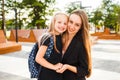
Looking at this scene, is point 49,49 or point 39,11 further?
point 39,11

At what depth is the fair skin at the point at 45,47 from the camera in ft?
7.40

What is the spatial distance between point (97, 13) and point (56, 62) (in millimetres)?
33331

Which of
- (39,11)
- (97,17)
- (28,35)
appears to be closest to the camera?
(28,35)

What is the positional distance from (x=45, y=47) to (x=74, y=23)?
1.19 feet

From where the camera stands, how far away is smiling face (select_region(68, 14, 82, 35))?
90.7 inches

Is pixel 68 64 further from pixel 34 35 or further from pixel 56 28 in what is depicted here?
pixel 34 35

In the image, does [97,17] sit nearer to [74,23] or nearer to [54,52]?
[74,23]

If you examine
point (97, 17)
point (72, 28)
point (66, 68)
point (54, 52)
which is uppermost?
point (72, 28)

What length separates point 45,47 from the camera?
225cm

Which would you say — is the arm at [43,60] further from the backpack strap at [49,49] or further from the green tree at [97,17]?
the green tree at [97,17]

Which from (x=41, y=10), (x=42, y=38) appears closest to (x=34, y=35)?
(x=41, y=10)

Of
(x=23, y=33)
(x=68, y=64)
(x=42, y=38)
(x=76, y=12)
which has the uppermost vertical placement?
(x=76, y=12)

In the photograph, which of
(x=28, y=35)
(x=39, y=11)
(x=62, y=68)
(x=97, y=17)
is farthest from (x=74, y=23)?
(x=97, y=17)

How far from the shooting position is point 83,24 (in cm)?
232
